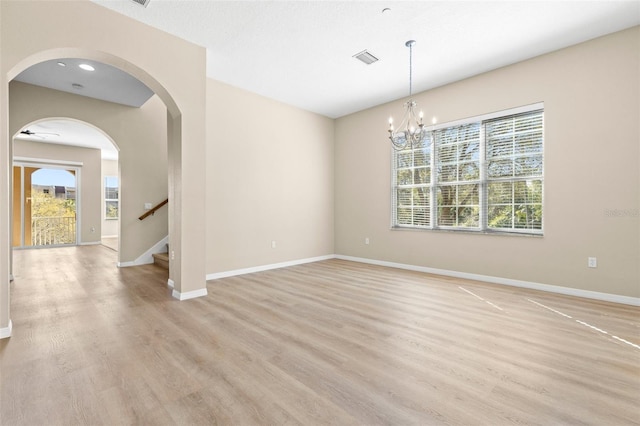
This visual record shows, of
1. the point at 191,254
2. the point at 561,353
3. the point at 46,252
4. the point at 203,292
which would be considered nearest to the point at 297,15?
the point at 191,254

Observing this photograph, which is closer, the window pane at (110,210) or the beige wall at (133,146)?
the beige wall at (133,146)

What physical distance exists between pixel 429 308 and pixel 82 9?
15.4 ft

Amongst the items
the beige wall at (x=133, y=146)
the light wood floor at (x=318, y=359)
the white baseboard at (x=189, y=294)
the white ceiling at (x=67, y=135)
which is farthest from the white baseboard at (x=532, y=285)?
the white ceiling at (x=67, y=135)

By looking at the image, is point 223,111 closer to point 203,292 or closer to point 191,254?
point 191,254

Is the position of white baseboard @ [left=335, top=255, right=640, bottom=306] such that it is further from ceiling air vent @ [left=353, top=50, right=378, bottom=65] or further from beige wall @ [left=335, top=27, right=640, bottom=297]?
ceiling air vent @ [left=353, top=50, right=378, bottom=65]

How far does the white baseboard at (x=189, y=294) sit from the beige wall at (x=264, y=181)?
35.2 inches

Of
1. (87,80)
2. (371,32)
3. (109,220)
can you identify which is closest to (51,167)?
(109,220)

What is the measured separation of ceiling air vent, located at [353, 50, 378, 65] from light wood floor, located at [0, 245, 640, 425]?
10.5 feet

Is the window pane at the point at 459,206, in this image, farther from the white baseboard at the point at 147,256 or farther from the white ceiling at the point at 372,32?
the white baseboard at the point at 147,256

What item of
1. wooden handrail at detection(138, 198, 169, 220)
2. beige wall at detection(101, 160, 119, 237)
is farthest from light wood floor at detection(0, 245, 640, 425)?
beige wall at detection(101, 160, 119, 237)

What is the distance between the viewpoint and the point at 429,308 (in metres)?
3.21

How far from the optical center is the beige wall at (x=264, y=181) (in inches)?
183

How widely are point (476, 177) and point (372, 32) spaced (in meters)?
2.74

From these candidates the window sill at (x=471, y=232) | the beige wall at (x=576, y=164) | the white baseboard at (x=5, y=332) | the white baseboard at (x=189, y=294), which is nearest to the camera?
the white baseboard at (x=5, y=332)
